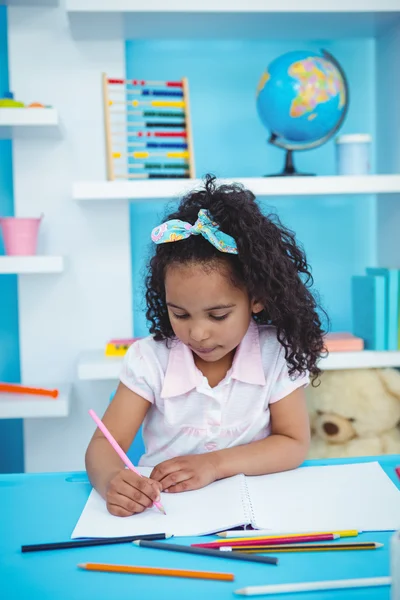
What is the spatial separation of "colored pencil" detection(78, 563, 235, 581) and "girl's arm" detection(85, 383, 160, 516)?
0.54ft

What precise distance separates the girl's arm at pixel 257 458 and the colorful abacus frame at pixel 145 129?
1.01m

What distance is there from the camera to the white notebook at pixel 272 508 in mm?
849

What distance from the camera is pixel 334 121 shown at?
2.04m

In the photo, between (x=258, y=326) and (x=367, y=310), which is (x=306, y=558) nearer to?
(x=258, y=326)

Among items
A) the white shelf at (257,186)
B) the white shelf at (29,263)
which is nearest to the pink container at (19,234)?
the white shelf at (29,263)

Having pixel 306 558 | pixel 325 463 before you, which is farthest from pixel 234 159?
pixel 306 558

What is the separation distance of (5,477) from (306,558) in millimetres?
543

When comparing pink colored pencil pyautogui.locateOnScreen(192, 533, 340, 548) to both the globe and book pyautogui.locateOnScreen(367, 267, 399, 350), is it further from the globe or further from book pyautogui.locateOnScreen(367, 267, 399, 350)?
the globe

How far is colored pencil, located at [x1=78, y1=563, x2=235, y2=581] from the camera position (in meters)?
0.71

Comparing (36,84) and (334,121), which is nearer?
(334,121)

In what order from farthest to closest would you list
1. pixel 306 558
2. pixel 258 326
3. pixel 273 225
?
pixel 258 326, pixel 273 225, pixel 306 558

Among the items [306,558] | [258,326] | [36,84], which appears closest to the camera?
[306,558]

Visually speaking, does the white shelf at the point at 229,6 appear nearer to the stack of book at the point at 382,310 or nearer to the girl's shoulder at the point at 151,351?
the stack of book at the point at 382,310

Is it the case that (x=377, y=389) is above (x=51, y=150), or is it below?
below
